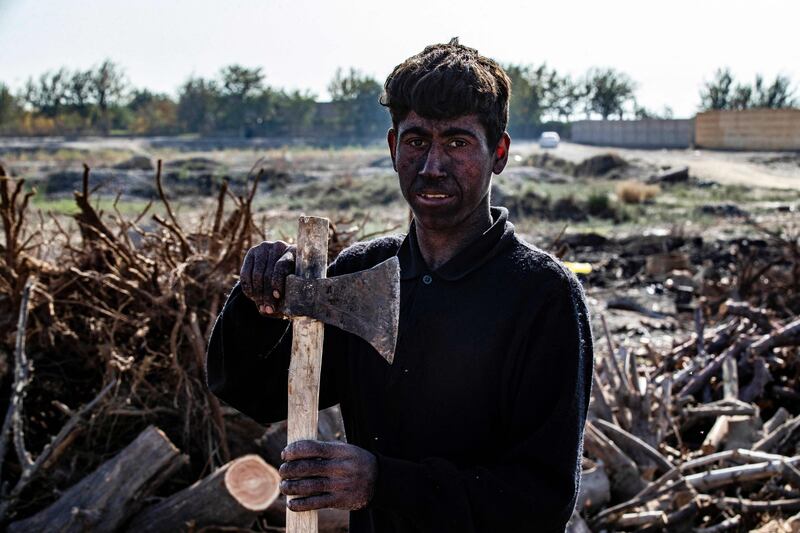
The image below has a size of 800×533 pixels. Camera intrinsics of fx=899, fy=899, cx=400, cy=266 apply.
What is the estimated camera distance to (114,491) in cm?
356

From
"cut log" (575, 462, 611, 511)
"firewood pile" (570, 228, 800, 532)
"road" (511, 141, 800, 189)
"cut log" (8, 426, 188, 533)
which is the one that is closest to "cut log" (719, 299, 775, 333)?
"firewood pile" (570, 228, 800, 532)

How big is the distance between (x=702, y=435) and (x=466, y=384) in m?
3.73

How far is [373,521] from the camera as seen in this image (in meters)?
1.96

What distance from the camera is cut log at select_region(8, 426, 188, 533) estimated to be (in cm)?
352

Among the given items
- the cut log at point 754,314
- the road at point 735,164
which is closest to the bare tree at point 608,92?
the road at point 735,164

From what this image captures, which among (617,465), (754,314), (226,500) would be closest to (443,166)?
(226,500)

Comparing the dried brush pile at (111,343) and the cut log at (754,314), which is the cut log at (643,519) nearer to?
the dried brush pile at (111,343)

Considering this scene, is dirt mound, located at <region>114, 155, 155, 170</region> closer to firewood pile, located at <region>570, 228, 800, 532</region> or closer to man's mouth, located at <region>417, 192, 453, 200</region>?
firewood pile, located at <region>570, 228, 800, 532</region>

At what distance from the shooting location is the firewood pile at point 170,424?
3.61m

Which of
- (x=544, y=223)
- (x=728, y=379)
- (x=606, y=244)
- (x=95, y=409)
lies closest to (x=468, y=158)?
(x=95, y=409)

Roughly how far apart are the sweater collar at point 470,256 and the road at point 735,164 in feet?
82.8

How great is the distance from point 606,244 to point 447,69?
13.4 m

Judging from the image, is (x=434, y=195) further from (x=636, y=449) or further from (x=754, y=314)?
(x=754, y=314)

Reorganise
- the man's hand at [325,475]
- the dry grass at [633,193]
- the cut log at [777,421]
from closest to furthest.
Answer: the man's hand at [325,475]
the cut log at [777,421]
the dry grass at [633,193]
